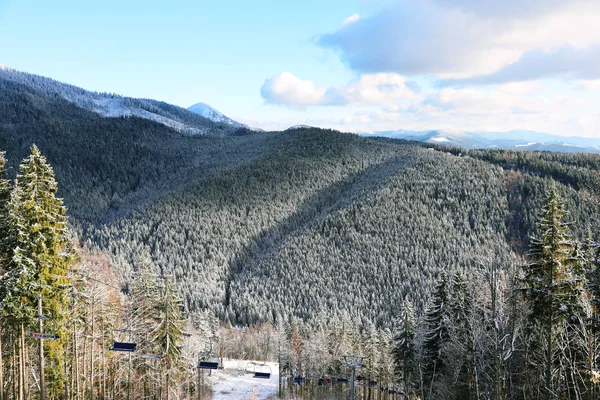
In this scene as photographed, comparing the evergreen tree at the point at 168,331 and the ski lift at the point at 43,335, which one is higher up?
the ski lift at the point at 43,335

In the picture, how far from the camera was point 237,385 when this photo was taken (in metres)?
75.5

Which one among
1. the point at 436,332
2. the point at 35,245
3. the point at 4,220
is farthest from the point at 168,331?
the point at 436,332

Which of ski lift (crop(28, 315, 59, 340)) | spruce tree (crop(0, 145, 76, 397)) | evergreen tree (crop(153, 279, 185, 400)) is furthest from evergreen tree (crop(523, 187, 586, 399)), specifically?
spruce tree (crop(0, 145, 76, 397))

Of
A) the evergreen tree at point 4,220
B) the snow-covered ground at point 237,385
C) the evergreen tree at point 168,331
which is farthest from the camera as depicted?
the snow-covered ground at point 237,385

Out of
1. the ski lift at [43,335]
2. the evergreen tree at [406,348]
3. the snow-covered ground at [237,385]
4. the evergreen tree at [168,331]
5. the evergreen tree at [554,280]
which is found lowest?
the snow-covered ground at [237,385]

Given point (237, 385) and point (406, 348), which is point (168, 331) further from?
point (237, 385)

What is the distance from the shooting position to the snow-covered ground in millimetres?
66938

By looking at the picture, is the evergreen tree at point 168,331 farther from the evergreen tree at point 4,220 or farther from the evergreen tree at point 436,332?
the evergreen tree at point 436,332

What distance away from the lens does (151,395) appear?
3878 centimetres

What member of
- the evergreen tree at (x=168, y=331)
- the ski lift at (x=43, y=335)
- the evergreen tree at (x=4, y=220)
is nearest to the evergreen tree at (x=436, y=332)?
the evergreen tree at (x=168, y=331)

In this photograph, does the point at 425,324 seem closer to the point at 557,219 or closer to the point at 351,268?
the point at 557,219

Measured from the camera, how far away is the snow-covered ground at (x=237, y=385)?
220ft

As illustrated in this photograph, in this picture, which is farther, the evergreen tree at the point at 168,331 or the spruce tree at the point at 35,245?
the evergreen tree at the point at 168,331

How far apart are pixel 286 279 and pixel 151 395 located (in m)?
130
